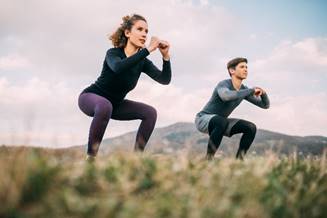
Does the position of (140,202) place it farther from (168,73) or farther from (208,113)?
(208,113)

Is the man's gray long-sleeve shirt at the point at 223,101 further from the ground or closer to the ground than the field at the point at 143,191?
further from the ground

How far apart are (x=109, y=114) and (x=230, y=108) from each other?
2.74 meters

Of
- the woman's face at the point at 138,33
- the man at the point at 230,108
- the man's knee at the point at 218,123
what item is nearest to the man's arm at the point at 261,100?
the man at the point at 230,108

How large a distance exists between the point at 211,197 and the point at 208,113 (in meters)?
5.35

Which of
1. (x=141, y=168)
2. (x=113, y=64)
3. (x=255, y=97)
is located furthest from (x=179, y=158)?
(x=255, y=97)

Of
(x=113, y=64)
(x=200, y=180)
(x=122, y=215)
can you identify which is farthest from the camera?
(x=113, y=64)

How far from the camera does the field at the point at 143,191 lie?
2.93 meters

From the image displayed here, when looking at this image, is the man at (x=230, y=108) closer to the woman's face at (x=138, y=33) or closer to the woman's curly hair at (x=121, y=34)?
the woman's face at (x=138, y=33)

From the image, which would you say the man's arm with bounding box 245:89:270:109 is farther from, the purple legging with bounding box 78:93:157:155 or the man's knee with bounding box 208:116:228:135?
the purple legging with bounding box 78:93:157:155

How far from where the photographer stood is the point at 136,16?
7586mm

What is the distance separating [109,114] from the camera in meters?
6.71

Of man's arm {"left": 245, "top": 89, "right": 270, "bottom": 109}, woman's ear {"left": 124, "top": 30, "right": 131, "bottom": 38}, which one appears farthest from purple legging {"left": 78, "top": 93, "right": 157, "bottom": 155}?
man's arm {"left": 245, "top": 89, "right": 270, "bottom": 109}

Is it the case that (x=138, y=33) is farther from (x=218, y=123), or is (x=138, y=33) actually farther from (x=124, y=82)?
(x=218, y=123)

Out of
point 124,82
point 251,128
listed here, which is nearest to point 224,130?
point 251,128
